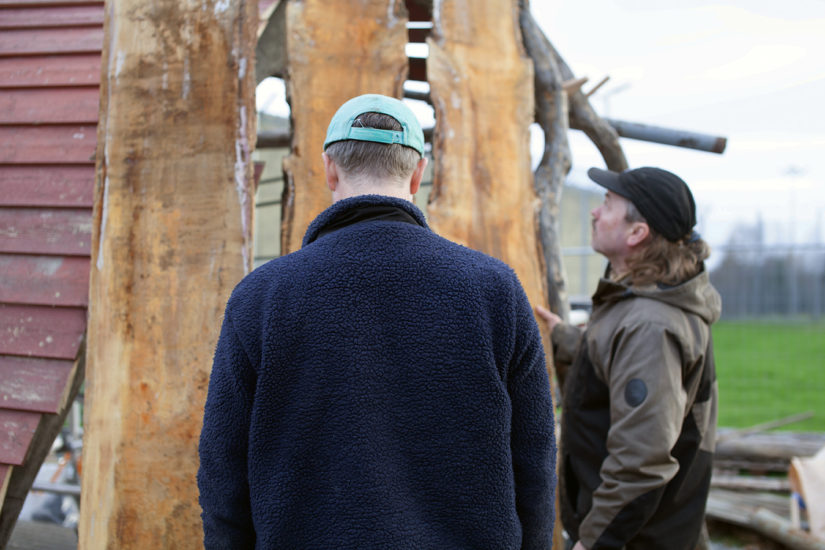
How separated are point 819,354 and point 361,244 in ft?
53.8

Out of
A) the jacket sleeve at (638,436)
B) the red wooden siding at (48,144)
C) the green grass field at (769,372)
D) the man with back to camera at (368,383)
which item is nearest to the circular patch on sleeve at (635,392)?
the jacket sleeve at (638,436)

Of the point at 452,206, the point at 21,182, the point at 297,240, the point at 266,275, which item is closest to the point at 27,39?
the point at 21,182

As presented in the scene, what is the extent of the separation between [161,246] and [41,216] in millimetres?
1098

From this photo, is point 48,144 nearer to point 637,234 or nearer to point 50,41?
point 50,41

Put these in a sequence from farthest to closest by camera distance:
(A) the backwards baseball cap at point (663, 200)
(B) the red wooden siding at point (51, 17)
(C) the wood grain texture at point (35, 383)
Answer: (B) the red wooden siding at point (51, 17)
(C) the wood grain texture at point (35, 383)
(A) the backwards baseball cap at point (663, 200)

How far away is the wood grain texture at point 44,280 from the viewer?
2688mm

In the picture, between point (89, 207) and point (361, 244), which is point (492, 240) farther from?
point (89, 207)

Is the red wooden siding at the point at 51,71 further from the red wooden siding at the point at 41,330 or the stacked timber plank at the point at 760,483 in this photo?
the stacked timber plank at the point at 760,483

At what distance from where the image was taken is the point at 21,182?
3000 mm

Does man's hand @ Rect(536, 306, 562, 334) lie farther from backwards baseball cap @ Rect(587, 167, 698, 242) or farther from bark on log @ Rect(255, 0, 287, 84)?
bark on log @ Rect(255, 0, 287, 84)

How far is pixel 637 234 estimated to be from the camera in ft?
7.88

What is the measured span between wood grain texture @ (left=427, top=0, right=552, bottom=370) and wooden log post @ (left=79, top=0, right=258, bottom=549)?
69 centimetres

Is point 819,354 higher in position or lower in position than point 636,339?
→ lower

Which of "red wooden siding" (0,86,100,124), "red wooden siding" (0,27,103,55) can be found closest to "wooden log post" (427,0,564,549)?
"red wooden siding" (0,86,100,124)
